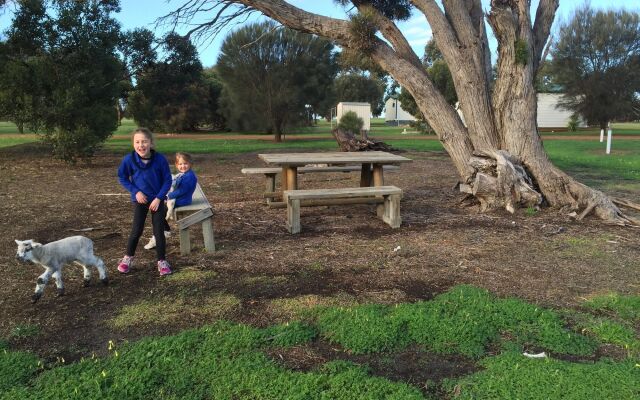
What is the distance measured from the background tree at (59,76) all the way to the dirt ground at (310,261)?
16.9ft

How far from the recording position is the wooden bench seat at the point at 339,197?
6766 millimetres

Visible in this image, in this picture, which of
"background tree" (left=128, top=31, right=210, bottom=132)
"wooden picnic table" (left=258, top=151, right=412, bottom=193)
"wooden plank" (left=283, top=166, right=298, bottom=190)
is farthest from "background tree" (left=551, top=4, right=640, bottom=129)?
"wooden plank" (left=283, top=166, right=298, bottom=190)

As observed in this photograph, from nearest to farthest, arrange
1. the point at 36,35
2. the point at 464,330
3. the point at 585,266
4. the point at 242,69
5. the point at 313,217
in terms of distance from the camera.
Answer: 1. the point at 464,330
2. the point at 585,266
3. the point at 313,217
4. the point at 36,35
5. the point at 242,69

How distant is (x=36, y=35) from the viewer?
14062 mm

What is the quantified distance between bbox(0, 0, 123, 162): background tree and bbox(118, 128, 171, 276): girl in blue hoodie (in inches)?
402

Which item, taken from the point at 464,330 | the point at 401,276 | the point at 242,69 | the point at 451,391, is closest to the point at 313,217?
the point at 401,276

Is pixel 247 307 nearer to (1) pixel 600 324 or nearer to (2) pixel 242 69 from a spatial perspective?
(1) pixel 600 324

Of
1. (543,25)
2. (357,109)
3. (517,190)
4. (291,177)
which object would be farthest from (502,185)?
(357,109)

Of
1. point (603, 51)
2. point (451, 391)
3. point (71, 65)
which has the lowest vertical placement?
point (451, 391)

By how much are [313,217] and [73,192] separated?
202 inches

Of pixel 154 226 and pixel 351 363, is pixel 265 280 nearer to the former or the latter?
pixel 154 226

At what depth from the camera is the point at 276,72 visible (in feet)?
88.5

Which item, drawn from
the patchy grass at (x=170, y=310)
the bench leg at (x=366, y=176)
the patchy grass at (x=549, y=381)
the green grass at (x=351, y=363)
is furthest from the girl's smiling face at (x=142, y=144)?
the bench leg at (x=366, y=176)

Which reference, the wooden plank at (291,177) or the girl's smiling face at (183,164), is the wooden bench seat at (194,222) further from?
the wooden plank at (291,177)
